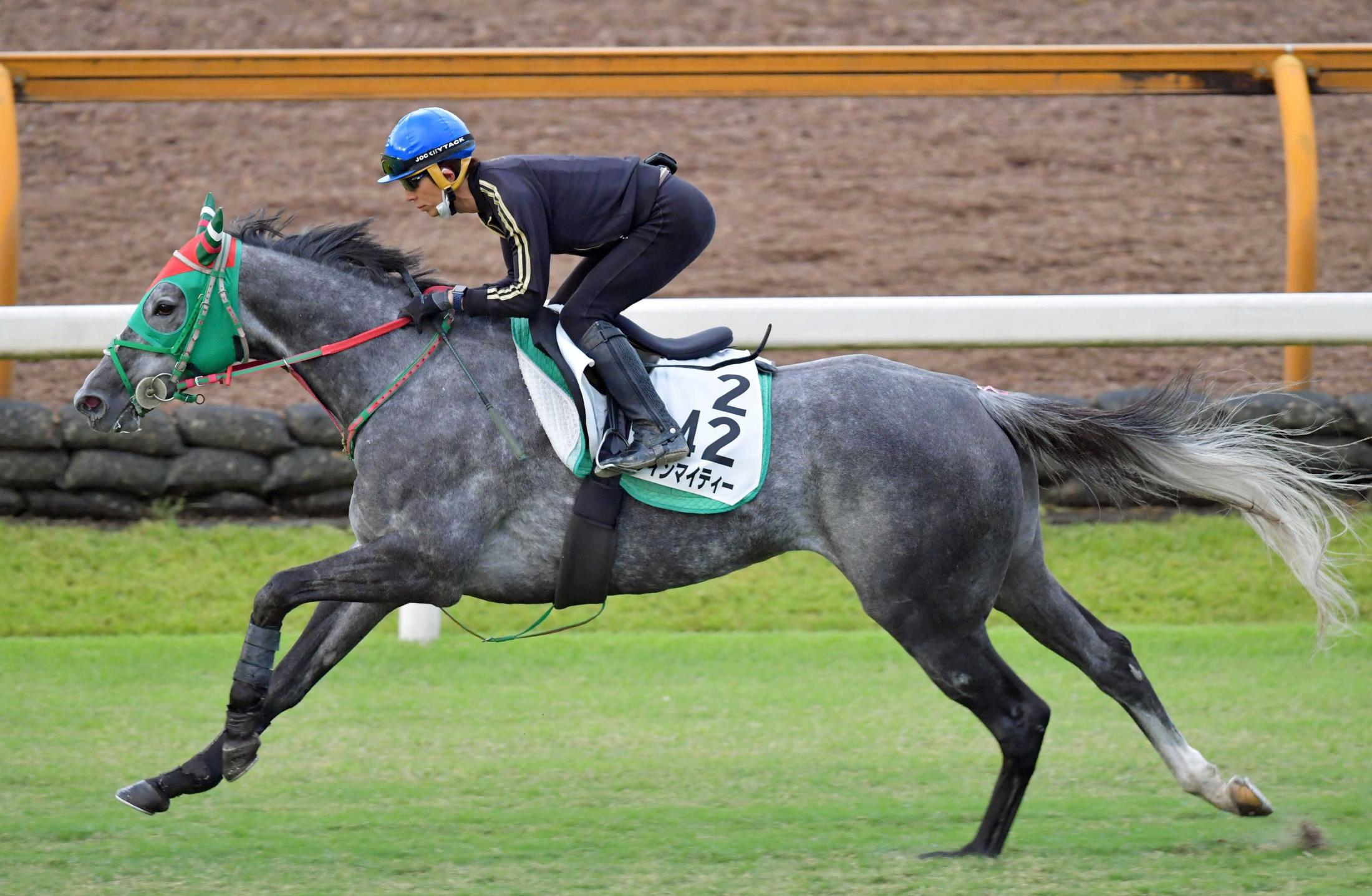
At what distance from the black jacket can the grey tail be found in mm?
1272

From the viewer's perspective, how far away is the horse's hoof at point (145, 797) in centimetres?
441

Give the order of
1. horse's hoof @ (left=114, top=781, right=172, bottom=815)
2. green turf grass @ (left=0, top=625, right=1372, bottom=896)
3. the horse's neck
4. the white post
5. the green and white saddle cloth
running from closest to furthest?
green turf grass @ (left=0, top=625, right=1372, bottom=896)
horse's hoof @ (left=114, top=781, right=172, bottom=815)
the green and white saddle cloth
the horse's neck
the white post

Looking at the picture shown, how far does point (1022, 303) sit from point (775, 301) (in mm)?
976

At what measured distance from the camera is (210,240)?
453 centimetres

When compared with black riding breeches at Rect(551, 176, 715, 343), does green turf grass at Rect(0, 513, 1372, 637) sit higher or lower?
lower

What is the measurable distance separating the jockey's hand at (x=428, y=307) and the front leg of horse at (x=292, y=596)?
0.69 m

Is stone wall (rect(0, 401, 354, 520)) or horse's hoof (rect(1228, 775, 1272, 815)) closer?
horse's hoof (rect(1228, 775, 1272, 815))

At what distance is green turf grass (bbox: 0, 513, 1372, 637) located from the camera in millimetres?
7020

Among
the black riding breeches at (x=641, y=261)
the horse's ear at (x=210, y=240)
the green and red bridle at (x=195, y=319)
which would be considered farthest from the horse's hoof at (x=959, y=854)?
the horse's ear at (x=210, y=240)

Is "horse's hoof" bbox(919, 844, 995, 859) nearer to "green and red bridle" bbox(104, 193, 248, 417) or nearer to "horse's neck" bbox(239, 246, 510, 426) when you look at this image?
"horse's neck" bbox(239, 246, 510, 426)

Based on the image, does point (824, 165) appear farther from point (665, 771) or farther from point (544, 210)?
point (544, 210)

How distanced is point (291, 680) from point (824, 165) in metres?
7.35

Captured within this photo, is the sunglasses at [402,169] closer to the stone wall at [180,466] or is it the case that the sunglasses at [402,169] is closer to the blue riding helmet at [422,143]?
the blue riding helmet at [422,143]

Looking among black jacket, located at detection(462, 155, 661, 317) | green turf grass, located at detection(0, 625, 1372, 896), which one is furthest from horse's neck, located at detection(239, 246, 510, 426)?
green turf grass, located at detection(0, 625, 1372, 896)
